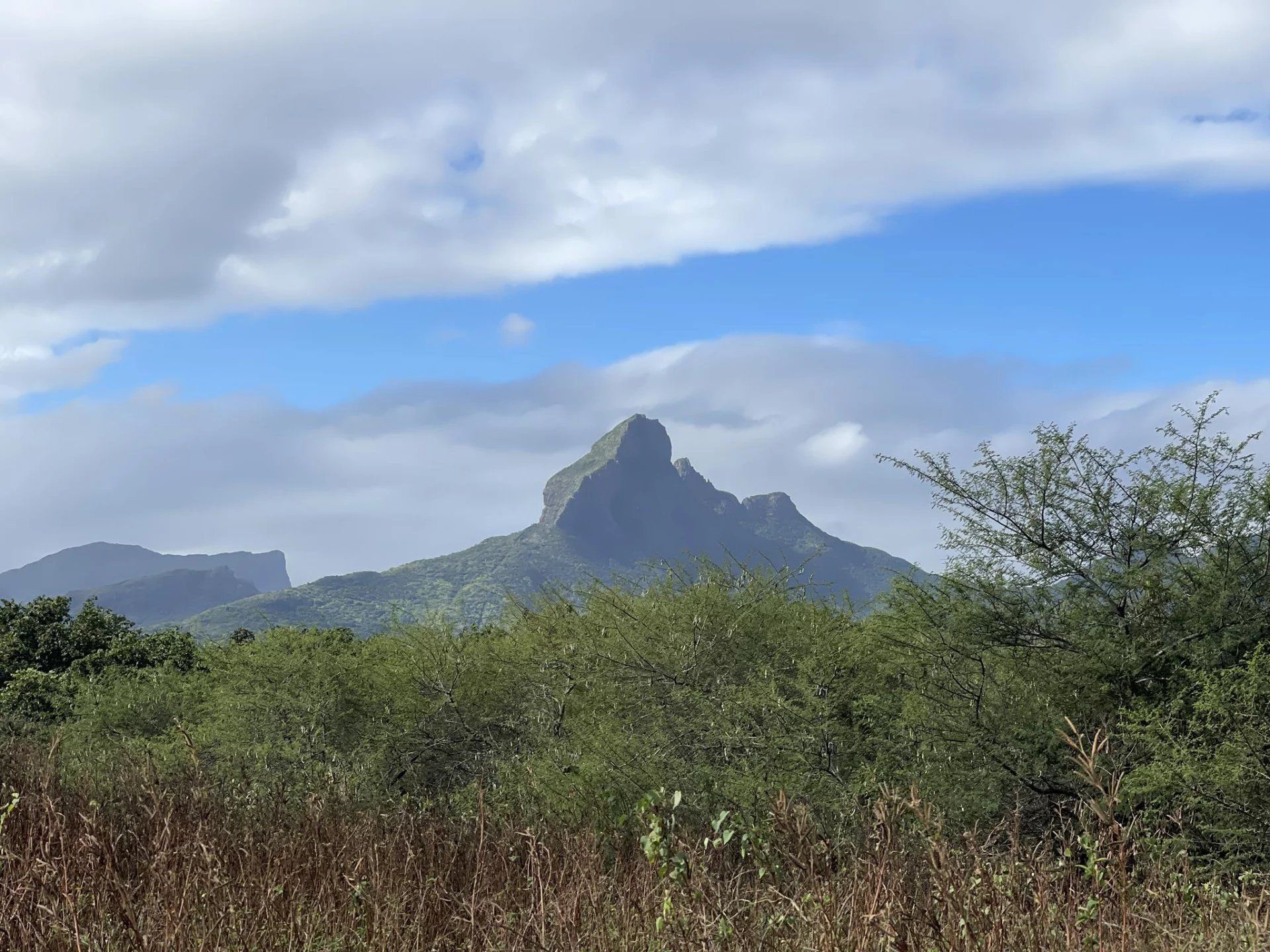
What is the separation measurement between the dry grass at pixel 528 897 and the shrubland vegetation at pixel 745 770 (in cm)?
4

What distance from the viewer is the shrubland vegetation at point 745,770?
5000 mm

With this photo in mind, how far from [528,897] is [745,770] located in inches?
177

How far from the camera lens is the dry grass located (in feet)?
12.9

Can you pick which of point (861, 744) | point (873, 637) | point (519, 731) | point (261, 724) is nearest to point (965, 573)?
point (873, 637)

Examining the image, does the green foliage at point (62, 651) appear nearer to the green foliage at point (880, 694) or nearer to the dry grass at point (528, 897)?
the green foliage at point (880, 694)

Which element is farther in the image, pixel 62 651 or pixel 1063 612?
pixel 62 651

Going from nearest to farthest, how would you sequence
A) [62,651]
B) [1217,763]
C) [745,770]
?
[1217,763] < [745,770] < [62,651]

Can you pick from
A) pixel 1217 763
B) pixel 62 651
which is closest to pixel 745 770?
pixel 1217 763

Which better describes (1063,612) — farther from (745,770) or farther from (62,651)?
(62,651)

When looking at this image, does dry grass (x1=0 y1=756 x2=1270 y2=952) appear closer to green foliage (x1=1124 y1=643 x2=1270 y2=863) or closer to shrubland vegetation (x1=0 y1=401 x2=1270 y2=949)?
shrubland vegetation (x1=0 y1=401 x2=1270 y2=949)

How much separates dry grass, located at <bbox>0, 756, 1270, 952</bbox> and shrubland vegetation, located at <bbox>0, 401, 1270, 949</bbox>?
1.4 inches

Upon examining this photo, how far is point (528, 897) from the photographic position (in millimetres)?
7477

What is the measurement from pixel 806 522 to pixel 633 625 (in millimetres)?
186777

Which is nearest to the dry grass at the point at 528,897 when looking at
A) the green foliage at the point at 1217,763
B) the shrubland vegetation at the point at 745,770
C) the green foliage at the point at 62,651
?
the shrubland vegetation at the point at 745,770
